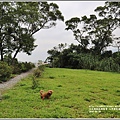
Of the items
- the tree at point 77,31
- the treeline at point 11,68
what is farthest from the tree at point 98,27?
the treeline at point 11,68

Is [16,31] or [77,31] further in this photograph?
[77,31]

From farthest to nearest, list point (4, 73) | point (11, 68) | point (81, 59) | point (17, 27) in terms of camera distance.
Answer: point (81, 59) → point (17, 27) → point (11, 68) → point (4, 73)

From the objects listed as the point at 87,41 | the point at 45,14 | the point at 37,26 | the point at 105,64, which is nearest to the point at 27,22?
the point at 37,26

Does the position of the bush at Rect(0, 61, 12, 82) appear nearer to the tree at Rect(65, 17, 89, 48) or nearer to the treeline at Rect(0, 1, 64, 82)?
the treeline at Rect(0, 1, 64, 82)

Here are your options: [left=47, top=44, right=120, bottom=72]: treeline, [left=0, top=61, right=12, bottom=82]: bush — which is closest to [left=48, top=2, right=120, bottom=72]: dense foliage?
[left=47, top=44, right=120, bottom=72]: treeline

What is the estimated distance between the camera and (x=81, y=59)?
11.6m

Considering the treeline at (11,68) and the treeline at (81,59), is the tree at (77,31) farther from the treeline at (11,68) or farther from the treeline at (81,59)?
the treeline at (11,68)

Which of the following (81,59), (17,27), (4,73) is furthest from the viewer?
(81,59)

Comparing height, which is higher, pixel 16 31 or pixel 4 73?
pixel 16 31

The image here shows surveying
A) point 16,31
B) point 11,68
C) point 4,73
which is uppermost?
point 16,31

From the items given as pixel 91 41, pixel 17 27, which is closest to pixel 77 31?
pixel 91 41

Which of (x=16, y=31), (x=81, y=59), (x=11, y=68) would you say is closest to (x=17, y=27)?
(x=16, y=31)

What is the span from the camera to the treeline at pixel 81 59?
10119mm

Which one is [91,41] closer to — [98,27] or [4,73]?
[98,27]
